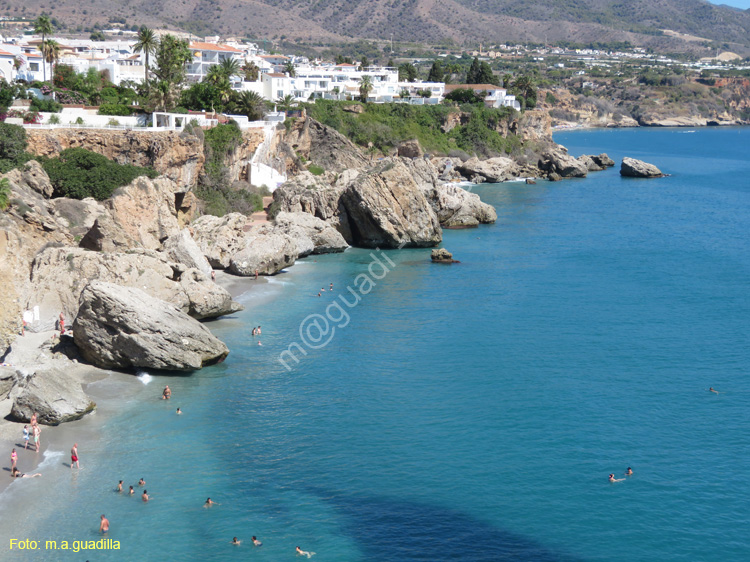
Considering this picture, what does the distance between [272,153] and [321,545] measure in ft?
203

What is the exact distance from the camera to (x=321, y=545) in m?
24.1

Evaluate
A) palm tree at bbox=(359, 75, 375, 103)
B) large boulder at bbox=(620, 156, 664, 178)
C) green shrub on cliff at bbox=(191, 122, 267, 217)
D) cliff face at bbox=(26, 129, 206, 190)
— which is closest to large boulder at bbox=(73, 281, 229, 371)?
cliff face at bbox=(26, 129, 206, 190)

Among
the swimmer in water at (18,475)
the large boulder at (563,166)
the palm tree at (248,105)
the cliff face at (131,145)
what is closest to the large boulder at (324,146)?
the palm tree at (248,105)

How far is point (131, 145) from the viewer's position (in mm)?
57594

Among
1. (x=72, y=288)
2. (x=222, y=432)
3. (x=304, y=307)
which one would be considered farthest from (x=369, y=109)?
(x=222, y=432)

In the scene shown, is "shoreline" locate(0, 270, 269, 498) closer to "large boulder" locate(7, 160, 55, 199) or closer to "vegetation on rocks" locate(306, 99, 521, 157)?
"large boulder" locate(7, 160, 55, 199)

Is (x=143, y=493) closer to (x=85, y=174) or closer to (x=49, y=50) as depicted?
(x=85, y=174)

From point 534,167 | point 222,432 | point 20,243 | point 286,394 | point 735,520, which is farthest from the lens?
point 534,167

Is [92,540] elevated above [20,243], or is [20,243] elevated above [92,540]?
[20,243]

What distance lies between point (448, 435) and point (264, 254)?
85.9 feet

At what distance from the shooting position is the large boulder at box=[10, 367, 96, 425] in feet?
99.3

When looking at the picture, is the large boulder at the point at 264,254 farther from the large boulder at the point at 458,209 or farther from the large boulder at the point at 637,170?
the large boulder at the point at 637,170

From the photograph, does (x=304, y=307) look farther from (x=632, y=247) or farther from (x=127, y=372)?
(x=632, y=247)

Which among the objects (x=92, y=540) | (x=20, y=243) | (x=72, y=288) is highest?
(x=20, y=243)
